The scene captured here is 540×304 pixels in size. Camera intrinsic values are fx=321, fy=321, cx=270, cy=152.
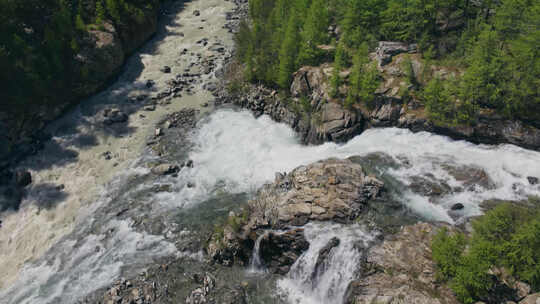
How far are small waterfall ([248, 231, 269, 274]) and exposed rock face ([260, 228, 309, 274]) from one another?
1.02 ft

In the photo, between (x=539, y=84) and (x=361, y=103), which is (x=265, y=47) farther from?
(x=539, y=84)

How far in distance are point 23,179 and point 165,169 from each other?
65.4 feet

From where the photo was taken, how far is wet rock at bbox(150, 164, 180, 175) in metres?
45.6

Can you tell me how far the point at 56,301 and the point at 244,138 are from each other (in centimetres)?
3080

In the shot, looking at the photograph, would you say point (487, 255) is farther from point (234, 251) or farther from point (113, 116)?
point (113, 116)

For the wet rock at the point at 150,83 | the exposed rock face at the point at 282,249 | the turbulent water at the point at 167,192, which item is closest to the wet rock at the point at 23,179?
the turbulent water at the point at 167,192

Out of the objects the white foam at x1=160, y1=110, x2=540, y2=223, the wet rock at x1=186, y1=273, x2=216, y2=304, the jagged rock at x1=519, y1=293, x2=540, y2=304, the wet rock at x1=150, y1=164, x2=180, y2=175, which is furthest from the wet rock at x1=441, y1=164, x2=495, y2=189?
the wet rock at x1=150, y1=164, x2=180, y2=175

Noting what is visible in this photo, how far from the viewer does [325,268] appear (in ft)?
98.7

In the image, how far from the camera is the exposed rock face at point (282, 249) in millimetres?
31953

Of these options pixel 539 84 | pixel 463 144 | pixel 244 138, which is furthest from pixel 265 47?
pixel 539 84

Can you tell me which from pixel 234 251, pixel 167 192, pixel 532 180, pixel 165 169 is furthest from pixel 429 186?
pixel 165 169

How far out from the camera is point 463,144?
133 ft

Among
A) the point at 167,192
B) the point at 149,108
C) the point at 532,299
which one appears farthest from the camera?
the point at 149,108

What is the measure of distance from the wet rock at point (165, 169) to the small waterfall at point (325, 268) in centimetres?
2254
